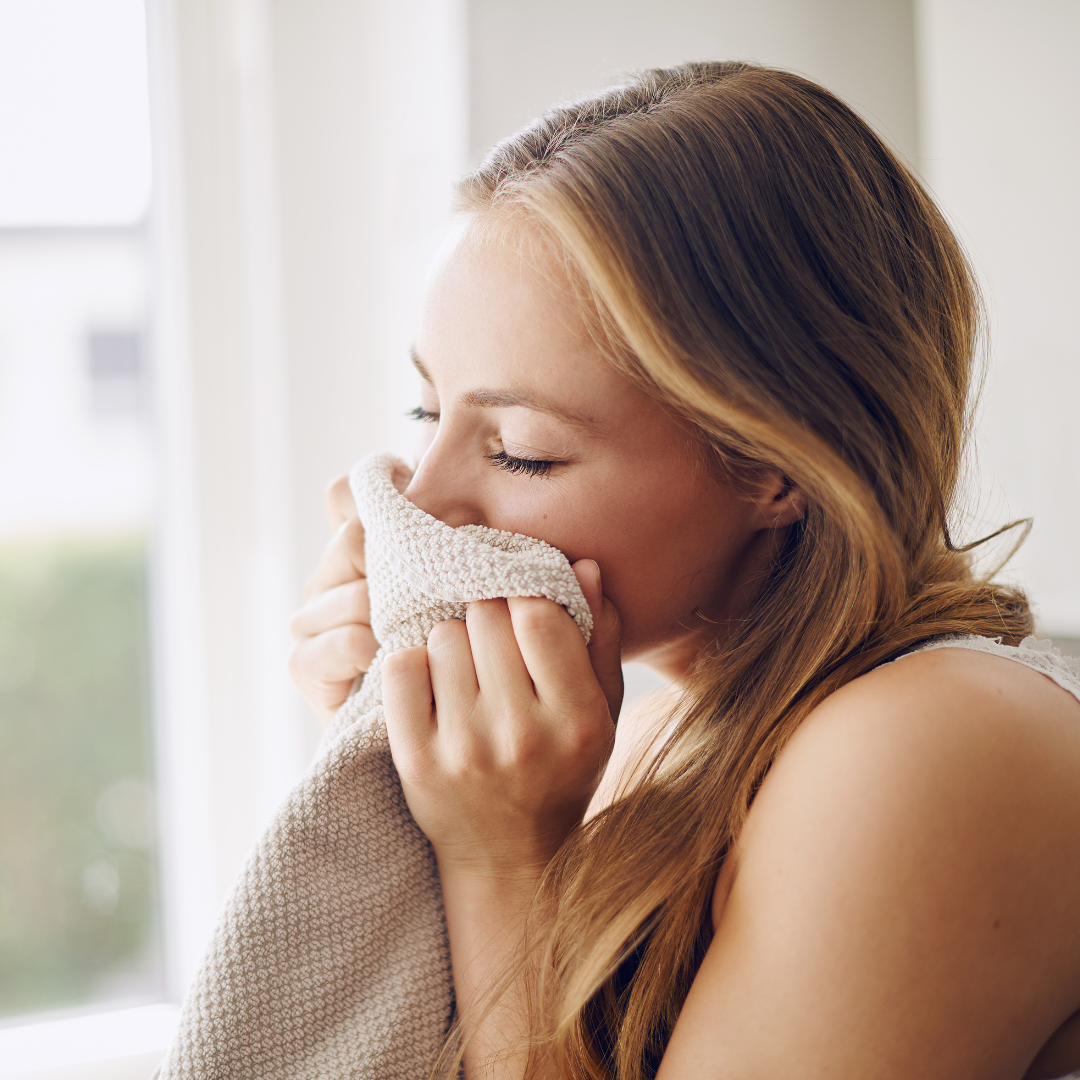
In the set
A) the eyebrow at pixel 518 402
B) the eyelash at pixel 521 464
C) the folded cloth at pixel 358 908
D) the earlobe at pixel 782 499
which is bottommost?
the folded cloth at pixel 358 908

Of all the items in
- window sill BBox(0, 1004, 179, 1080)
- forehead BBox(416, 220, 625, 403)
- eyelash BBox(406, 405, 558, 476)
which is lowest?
window sill BBox(0, 1004, 179, 1080)

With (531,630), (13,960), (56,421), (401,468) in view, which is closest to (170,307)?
(56,421)

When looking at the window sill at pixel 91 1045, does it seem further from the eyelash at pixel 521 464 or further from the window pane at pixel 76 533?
the eyelash at pixel 521 464

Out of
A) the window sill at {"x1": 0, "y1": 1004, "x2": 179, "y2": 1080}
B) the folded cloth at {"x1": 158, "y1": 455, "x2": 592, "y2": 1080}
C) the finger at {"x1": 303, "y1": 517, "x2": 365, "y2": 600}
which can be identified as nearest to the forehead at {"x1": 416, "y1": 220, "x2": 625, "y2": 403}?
the folded cloth at {"x1": 158, "y1": 455, "x2": 592, "y2": 1080}

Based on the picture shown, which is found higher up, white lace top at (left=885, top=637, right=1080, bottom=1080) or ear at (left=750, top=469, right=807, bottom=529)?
ear at (left=750, top=469, right=807, bottom=529)

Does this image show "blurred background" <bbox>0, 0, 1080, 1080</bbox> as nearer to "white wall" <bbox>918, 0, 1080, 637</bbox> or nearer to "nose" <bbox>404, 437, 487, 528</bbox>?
"white wall" <bbox>918, 0, 1080, 637</bbox>

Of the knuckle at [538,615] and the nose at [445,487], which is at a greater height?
the nose at [445,487]

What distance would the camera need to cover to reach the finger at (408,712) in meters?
0.63

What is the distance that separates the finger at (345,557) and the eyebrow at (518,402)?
0.25 metres

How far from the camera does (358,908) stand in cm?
63

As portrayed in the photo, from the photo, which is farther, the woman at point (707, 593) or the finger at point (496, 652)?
the finger at point (496, 652)

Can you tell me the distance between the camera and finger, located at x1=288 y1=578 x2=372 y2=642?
83 centimetres

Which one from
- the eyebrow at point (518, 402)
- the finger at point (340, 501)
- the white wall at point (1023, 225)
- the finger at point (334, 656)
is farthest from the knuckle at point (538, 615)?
the white wall at point (1023, 225)

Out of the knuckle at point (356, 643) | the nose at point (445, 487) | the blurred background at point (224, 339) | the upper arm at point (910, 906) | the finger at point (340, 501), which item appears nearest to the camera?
the upper arm at point (910, 906)
